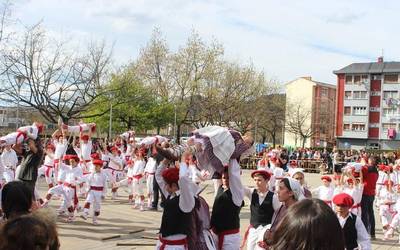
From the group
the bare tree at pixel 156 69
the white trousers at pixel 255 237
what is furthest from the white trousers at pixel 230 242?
the bare tree at pixel 156 69

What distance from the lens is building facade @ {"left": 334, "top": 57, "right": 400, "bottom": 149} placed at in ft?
224

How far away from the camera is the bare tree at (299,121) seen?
71.7 metres

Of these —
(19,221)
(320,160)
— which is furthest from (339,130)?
(19,221)

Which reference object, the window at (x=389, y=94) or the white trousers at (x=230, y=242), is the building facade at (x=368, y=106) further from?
the white trousers at (x=230, y=242)

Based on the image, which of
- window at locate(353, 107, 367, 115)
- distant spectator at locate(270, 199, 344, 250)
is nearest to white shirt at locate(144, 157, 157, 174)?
distant spectator at locate(270, 199, 344, 250)

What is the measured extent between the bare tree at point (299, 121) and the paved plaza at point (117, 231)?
57279 mm

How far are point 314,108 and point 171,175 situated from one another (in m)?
76.2

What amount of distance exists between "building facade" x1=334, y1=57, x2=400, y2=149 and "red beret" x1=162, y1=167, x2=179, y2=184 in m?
65.9

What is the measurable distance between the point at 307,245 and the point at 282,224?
138 millimetres

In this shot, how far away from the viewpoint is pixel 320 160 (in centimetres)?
3950

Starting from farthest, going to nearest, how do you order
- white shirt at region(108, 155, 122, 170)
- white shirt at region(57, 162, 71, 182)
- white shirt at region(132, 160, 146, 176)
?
white shirt at region(108, 155, 122, 170) → white shirt at region(132, 160, 146, 176) → white shirt at region(57, 162, 71, 182)

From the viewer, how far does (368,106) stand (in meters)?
70.2

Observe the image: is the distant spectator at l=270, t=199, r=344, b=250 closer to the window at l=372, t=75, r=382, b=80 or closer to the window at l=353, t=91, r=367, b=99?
the window at l=353, t=91, r=367, b=99

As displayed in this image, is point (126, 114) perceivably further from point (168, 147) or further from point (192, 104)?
point (168, 147)
